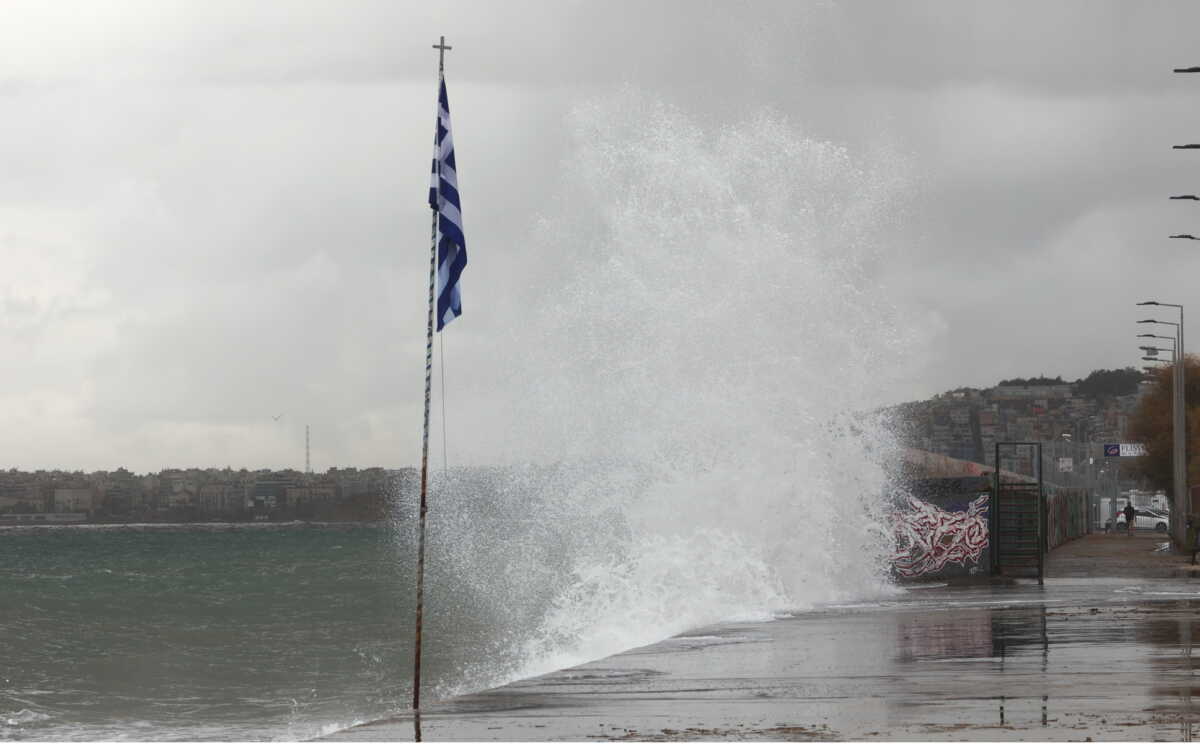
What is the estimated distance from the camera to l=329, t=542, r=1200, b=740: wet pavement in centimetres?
1129

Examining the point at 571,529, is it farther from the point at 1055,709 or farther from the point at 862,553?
the point at 1055,709

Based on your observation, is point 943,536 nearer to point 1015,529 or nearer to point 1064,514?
point 1015,529

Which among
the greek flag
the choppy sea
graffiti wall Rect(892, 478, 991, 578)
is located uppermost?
the greek flag

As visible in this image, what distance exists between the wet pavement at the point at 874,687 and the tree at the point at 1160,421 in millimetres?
82823

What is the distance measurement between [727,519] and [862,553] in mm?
2376

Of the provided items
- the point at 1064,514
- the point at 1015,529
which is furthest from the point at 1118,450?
the point at 1015,529

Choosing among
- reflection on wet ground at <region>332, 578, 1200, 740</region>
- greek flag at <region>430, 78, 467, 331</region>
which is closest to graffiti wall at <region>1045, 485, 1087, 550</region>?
reflection on wet ground at <region>332, 578, 1200, 740</region>

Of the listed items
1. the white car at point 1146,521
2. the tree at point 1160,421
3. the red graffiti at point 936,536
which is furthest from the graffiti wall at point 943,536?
the white car at point 1146,521

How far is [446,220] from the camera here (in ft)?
52.8

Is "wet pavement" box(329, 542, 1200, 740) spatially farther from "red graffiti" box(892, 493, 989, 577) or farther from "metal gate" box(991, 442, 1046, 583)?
"metal gate" box(991, 442, 1046, 583)

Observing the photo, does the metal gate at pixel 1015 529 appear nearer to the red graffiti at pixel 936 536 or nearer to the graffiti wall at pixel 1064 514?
the red graffiti at pixel 936 536

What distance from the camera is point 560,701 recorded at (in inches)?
526

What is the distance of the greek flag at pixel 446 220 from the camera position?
1605 cm

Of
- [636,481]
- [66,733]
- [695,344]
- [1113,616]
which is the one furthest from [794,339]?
[66,733]
